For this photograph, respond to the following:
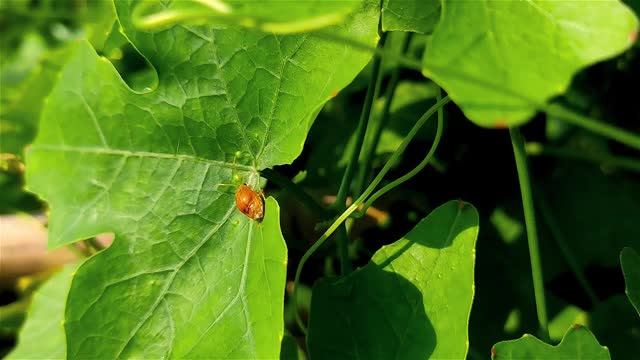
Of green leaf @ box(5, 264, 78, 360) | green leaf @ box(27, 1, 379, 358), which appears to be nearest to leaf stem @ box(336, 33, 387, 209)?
green leaf @ box(27, 1, 379, 358)

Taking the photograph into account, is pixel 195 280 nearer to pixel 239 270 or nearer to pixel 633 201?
pixel 239 270

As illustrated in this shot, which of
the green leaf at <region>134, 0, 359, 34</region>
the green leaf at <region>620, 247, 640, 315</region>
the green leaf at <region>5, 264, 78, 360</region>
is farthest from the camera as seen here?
the green leaf at <region>5, 264, 78, 360</region>

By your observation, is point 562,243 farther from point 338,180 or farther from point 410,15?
point 410,15

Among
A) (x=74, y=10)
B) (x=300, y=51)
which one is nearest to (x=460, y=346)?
(x=300, y=51)

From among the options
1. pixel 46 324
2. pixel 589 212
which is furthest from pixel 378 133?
pixel 46 324

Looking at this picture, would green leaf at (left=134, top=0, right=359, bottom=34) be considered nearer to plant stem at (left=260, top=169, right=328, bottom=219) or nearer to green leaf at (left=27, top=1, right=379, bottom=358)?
green leaf at (left=27, top=1, right=379, bottom=358)

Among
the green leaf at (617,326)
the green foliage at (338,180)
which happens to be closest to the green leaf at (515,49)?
the green foliage at (338,180)
